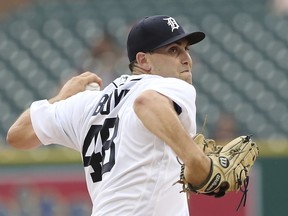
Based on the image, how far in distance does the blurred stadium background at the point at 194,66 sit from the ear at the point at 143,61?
410 cm

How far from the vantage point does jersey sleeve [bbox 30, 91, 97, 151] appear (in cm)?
383

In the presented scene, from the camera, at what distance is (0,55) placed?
10656 millimetres

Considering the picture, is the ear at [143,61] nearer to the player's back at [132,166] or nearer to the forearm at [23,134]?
the player's back at [132,166]

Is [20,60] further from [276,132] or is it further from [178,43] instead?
[178,43]

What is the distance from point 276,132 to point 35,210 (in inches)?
104

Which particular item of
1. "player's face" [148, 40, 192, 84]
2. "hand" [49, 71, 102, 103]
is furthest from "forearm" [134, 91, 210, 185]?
"hand" [49, 71, 102, 103]

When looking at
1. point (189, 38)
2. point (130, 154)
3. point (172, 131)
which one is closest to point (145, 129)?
point (130, 154)

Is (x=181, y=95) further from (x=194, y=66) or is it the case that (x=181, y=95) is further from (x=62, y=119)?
(x=194, y=66)

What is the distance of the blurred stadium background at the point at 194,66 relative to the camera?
7.91m

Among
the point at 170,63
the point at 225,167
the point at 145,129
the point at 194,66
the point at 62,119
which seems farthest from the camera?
the point at 194,66

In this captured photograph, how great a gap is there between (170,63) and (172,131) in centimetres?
48

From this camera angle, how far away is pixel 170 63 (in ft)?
12.0

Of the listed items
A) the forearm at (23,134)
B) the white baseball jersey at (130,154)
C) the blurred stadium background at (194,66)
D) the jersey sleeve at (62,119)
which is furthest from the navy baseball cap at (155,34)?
the blurred stadium background at (194,66)

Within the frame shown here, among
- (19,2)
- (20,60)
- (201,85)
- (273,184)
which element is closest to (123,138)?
(273,184)
